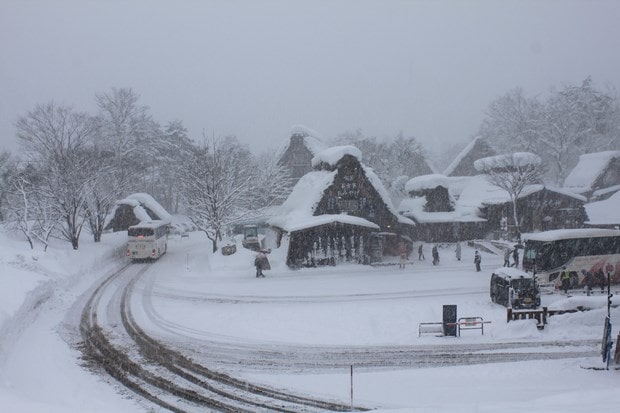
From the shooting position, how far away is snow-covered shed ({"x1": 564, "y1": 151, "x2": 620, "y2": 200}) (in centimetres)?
5294

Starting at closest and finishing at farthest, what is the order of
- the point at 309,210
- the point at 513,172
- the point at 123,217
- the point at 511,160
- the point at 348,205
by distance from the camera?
the point at 309,210 → the point at 348,205 → the point at 513,172 → the point at 511,160 → the point at 123,217

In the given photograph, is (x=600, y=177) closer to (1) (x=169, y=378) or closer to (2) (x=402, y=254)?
(2) (x=402, y=254)

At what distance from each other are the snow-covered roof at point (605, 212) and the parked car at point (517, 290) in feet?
92.4

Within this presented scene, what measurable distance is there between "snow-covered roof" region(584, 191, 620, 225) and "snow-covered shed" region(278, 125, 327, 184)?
32061mm

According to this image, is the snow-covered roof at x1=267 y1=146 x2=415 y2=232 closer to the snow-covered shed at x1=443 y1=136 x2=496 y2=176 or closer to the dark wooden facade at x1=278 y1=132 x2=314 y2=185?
the dark wooden facade at x1=278 y1=132 x2=314 y2=185

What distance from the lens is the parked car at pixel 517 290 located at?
64.5ft

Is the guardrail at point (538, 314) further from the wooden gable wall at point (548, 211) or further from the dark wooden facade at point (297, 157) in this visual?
the dark wooden facade at point (297, 157)

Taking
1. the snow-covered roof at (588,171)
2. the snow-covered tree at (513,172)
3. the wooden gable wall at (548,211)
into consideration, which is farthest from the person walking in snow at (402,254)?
the snow-covered roof at (588,171)

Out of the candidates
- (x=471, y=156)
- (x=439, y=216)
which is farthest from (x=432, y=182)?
(x=471, y=156)

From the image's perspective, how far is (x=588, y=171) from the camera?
54.5 meters

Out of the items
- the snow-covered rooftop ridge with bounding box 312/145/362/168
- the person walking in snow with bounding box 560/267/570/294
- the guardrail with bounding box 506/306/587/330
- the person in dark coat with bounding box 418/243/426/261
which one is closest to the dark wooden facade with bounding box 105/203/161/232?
the snow-covered rooftop ridge with bounding box 312/145/362/168

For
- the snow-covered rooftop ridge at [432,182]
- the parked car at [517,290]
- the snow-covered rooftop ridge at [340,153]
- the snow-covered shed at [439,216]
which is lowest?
the parked car at [517,290]

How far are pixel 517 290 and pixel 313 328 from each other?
9299mm

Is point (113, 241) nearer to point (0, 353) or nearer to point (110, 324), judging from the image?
point (110, 324)
